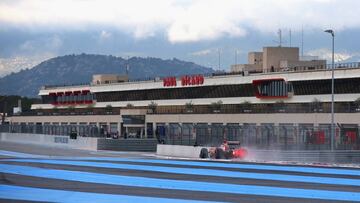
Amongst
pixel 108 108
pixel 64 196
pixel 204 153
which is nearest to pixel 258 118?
pixel 108 108

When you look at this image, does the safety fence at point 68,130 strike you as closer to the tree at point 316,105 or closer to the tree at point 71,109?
the tree at point 316,105

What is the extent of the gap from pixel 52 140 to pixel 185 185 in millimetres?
44710

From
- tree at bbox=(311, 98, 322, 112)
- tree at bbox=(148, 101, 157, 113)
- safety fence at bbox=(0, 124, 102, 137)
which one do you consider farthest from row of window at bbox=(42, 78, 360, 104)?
safety fence at bbox=(0, 124, 102, 137)

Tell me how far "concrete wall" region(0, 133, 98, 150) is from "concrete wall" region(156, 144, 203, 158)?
10.0 metres

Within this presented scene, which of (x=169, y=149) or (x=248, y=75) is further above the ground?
(x=248, y=75)

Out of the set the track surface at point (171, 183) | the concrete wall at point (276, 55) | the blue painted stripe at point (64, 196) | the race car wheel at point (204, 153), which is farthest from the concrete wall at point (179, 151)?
the concrete wall at point (276, 55)

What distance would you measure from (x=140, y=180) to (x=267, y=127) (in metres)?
21.2

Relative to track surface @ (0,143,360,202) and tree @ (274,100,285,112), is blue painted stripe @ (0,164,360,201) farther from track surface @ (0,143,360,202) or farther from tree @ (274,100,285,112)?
tree @ (274,100,285,112)

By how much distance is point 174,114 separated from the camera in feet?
343

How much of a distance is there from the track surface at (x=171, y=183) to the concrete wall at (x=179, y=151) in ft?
38.7

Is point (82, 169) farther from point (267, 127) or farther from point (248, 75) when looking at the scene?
point (248, 75)

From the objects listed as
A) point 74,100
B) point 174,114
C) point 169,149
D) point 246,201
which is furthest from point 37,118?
point 246,201

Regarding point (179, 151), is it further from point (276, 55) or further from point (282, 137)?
point (276, 55)

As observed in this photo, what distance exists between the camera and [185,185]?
21844 mm
